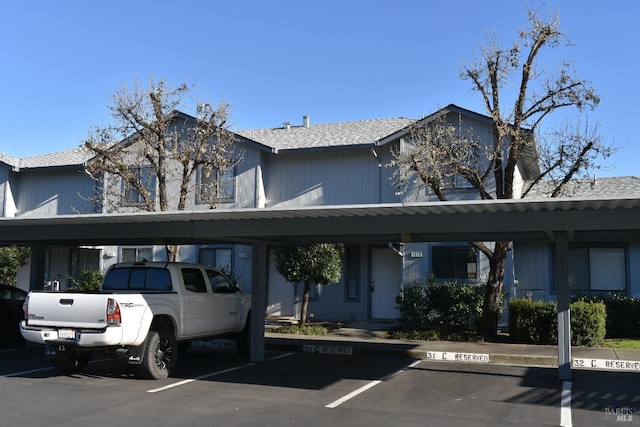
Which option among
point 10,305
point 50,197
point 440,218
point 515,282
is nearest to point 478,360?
point 440,218

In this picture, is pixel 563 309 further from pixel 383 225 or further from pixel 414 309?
pixel 414 309

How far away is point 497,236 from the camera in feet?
38.4

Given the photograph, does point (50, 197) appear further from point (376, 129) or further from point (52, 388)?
point (52, 388)

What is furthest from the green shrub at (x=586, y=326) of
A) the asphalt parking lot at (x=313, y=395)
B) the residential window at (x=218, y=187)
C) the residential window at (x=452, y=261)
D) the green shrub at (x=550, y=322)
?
the residential window at (x=218, y=187)

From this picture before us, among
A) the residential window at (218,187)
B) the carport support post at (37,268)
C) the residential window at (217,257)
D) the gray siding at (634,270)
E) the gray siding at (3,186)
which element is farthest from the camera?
the gray siding at (3,186)

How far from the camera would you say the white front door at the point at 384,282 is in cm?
2016

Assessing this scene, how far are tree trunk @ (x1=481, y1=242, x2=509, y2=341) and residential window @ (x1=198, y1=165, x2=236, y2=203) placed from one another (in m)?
9.45

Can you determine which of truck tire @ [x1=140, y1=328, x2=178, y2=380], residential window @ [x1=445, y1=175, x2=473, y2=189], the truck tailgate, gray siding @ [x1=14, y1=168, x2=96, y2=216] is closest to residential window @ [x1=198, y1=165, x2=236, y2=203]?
gray siding @ [x1=14, y1=168, x2=96, y2=216]

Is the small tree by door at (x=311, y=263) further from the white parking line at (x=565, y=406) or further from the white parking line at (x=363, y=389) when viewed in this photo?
the white parking line at (x=565, y=406)

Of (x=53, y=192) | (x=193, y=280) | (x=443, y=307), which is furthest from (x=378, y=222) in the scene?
(x=53, y=192)

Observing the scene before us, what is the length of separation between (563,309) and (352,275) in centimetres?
1070

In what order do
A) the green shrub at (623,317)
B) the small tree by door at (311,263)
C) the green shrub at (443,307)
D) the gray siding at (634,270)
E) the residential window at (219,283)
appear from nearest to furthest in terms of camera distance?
1. the residential window at (219,283)
2. the green shrub at (623,317)
3. the green shrub at (443,307)
4. the small tree by door at (311,263)
5. the gray siding at (634,270)

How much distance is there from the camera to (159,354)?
35.2 ft

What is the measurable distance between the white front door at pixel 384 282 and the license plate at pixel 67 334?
38.8ft
